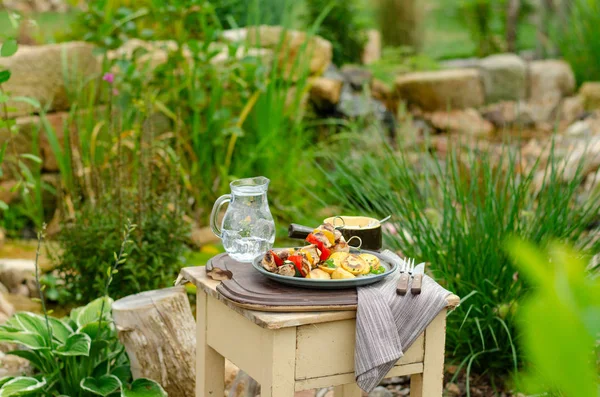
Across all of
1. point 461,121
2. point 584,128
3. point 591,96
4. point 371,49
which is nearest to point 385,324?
point 584,128

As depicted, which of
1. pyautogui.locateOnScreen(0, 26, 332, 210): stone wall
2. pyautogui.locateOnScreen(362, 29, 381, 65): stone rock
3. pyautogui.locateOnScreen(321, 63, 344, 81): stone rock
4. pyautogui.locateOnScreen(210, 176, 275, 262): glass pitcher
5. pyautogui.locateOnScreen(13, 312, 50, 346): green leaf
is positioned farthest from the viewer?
pyautogui.locateOnScreen(362, 29, 381, 65): stone rock

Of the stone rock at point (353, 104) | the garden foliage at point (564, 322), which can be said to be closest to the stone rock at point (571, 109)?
the stone rock at point (353, 104)

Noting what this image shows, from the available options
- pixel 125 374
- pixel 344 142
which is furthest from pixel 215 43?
pixel 125 374

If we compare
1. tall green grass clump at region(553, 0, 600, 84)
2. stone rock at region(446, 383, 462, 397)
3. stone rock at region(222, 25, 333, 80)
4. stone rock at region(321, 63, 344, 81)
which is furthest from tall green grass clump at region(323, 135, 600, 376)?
tall green grass clump at region(553, 0, 600, 84)

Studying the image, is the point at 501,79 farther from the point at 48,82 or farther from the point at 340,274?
the point at 340,274

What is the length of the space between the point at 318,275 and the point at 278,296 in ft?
0.40

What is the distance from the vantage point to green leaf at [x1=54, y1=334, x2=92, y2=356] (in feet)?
8.21

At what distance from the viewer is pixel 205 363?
83.2 inches

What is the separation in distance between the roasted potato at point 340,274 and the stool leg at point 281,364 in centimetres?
20

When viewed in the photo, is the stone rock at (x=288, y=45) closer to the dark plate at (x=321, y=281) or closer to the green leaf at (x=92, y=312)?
the green leaf at (x=92, y=312)

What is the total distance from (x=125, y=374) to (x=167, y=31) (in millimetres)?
3009

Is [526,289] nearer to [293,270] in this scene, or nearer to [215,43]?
[293,270]

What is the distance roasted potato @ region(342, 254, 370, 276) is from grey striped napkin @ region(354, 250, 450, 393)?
0.05 meters

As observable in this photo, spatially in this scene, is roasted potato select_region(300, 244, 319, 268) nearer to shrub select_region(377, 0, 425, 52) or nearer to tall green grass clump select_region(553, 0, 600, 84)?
tall green grass clump select_region(553, 0, 600, 84)
